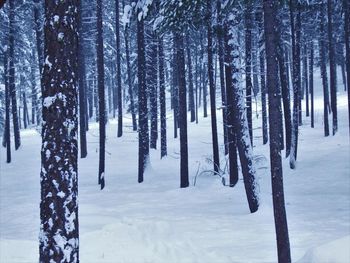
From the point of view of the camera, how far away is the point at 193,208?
50.8 feet

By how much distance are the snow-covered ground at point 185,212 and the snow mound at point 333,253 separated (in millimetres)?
16

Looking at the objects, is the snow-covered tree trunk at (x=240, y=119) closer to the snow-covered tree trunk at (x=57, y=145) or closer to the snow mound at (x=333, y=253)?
the snow mound at (x=333, y=253)

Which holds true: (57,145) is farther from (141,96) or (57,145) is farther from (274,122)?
(141,96)

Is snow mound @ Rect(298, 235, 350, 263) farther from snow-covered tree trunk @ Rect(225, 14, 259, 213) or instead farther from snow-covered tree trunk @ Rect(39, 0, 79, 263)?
snow-covered tree trunk @ Rect(225, 14, 259, 213)

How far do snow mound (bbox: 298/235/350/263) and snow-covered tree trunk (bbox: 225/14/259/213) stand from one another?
22.6 feet

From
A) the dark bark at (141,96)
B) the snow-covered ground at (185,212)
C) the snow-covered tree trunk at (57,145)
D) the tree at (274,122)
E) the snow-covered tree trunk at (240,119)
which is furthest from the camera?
the dark bark at (141,96)

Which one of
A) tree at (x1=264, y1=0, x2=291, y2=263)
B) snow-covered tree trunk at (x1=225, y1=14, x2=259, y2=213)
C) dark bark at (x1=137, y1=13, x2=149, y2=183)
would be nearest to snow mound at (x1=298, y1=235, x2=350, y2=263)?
tree at (x1=264, y1=0, x2=291, y2=263)

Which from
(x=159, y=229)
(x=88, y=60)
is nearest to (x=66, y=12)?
(x=159, y=229)

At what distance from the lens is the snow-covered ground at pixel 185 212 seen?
9.08 metres

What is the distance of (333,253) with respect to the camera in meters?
6.51

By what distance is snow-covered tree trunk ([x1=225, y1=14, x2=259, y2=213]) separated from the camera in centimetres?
1346

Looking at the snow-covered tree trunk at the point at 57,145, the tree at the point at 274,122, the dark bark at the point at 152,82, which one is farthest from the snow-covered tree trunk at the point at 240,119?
the dark bark at the point at 152,82

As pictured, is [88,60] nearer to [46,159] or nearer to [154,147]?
[154,147]

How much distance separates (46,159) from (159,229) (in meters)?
5.79
